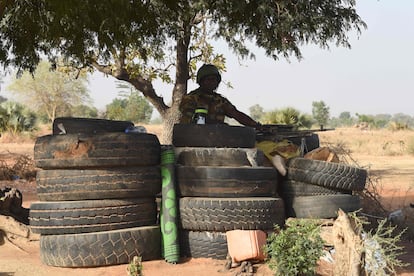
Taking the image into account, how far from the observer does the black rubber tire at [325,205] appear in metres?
5.27

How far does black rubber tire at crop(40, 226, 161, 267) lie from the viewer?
15.6ft

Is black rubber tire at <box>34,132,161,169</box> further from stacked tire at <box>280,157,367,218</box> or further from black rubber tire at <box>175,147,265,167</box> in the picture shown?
stacked tire at <box>280,157,367,218</box>

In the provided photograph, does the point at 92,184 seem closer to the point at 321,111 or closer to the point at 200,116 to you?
the point at 200,116

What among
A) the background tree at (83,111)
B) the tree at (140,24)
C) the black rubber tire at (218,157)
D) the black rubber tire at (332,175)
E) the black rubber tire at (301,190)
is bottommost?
the black rubber tire at (301,190)

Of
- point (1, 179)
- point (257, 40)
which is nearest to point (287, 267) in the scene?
point (257, 40)

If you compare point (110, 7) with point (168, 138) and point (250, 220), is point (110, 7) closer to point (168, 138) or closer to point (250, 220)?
point (250, 220)

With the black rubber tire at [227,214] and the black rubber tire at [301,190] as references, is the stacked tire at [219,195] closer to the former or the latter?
the black rubber tire at [227,214]

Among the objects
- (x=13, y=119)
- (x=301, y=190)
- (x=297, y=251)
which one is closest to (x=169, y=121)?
(x=301, y=190)

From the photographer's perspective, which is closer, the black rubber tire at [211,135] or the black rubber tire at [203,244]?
the black rubber tire at [203,244]

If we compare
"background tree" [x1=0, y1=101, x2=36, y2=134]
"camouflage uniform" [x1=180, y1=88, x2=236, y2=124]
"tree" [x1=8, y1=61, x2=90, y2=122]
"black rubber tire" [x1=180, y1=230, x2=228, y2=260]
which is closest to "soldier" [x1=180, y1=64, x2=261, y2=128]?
"camouflage uniform" [x1=180, y1=88, x2=236, y2=124]

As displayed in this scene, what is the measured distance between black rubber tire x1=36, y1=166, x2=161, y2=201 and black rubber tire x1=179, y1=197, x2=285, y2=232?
510 millimetres

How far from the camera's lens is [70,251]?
188 inches

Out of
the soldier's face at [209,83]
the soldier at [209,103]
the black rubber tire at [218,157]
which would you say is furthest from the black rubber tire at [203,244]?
the soldier's face at [209,83]

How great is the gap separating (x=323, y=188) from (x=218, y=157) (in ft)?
3.83
